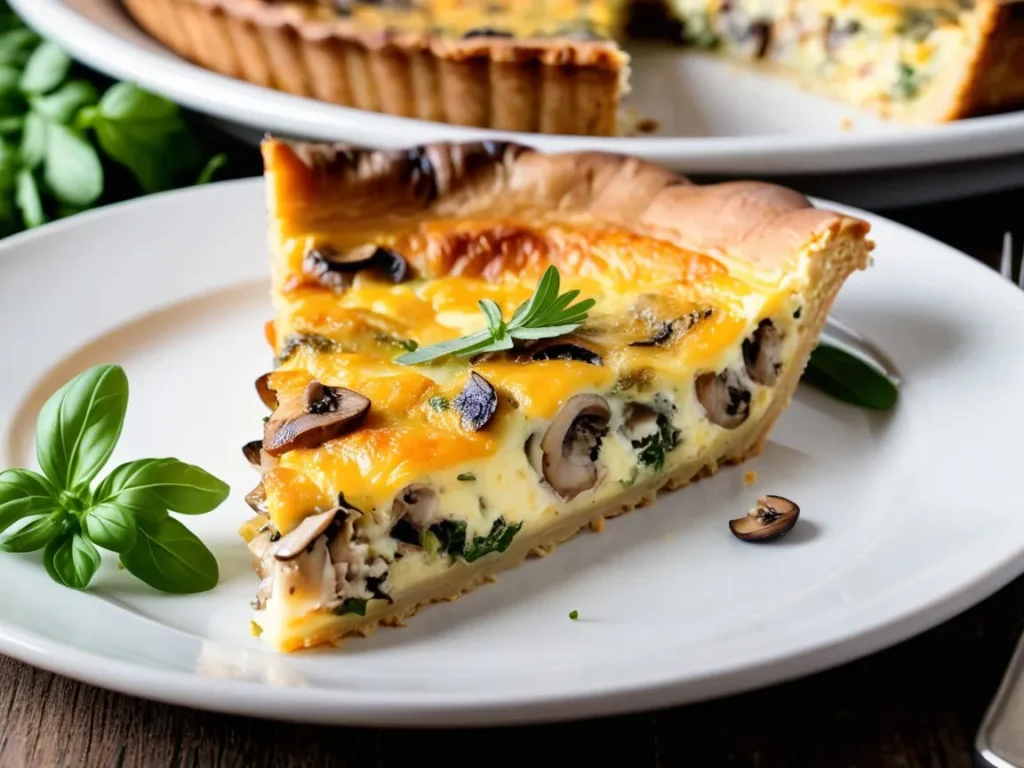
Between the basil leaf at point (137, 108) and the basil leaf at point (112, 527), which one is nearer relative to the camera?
the basil leaf at point (112, 527)

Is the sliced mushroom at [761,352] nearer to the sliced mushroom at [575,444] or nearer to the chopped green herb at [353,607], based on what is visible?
the sliced mushroom at [575,444]

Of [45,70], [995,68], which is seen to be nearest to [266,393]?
[45,70]

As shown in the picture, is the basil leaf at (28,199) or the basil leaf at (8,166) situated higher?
the basil leaf at (8,166)

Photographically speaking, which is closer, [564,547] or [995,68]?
[564,547]

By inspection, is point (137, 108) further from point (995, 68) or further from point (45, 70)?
point (995, 68)

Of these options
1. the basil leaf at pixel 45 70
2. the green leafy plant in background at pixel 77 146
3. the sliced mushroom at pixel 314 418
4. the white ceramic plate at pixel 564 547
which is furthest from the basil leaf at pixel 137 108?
the sliced mushroom at pixel 314 418

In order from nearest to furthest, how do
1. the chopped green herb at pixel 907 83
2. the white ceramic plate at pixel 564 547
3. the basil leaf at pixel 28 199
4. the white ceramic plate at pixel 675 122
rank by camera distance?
the white ceramic plate at pixel 564 547
the basil leaf at pixel 28 199
the white ceramic plate at pixel 675 122
the chopped green herb at pixel 907 83

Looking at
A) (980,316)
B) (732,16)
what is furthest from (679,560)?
(732,16)
